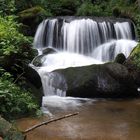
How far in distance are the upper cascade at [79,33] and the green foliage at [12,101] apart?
7700 mm

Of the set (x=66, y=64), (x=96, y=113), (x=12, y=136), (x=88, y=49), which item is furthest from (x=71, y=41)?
(x=12, y=136)

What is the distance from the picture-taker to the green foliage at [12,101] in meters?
8.99

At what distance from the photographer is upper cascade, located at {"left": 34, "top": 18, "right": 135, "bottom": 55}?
17.5 metres

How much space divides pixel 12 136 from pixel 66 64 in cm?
1006

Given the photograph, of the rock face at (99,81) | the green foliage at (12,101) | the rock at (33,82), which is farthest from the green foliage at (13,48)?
the rock face at (99,81)

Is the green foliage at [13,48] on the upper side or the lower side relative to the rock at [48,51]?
upper

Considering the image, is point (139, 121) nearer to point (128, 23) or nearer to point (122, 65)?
point (122, 65)

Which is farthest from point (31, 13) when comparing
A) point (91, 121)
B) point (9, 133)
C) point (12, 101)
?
point (9, 133)

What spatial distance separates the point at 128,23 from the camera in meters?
18.5

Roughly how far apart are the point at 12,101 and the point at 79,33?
8.89 meters

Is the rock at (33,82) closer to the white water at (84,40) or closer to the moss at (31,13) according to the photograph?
the white water at (84,40)

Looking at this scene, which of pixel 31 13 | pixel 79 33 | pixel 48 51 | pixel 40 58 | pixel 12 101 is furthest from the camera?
pixel 31 13

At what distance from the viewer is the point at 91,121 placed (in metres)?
10.2

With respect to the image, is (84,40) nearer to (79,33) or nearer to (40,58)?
(79,33)
